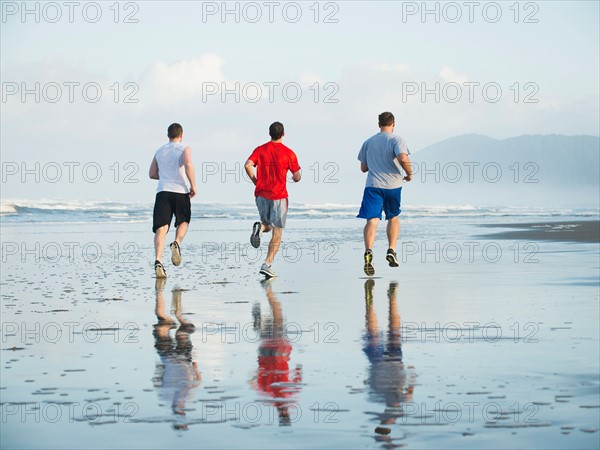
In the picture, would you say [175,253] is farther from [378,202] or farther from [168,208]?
[378,202]

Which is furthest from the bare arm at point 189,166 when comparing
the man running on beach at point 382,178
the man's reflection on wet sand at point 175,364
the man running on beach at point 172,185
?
the man's reflection on wet sand at point 175,364

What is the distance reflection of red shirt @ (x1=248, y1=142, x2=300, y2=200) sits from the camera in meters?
12.6

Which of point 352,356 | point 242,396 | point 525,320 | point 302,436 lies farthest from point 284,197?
point 302,436

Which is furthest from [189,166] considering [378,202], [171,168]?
[378,202]

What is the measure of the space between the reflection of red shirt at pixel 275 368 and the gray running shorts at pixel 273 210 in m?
5.88

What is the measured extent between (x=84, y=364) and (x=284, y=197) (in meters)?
7.06

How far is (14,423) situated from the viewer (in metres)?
4.39

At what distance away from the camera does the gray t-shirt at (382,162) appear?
12.5m

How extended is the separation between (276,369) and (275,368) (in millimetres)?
36

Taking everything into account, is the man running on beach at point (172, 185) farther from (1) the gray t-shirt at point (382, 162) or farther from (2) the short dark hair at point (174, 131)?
(1) the gray t-shirt at point (382, 162)

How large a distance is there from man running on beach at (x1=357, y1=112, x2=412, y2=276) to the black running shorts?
2.25 meters

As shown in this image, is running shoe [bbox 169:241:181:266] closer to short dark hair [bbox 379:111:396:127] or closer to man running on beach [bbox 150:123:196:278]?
man running on beach [bbox 150:123:196:278]

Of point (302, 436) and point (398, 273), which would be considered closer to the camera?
point (302, 436)

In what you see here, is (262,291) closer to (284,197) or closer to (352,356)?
(284,197)
